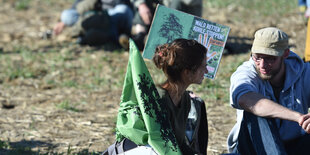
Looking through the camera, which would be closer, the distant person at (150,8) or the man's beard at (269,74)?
the man's beard at (269,74)

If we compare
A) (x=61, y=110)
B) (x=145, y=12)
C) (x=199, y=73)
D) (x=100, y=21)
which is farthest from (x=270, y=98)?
(x=100, y=21)

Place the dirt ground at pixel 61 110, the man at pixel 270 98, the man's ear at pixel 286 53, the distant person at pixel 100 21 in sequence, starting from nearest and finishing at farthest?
the man at pixel 270 98 → the man's ear at pixel 286 53 → the dirt ground at pixel 61 110 → the distant person at pixel 100 21

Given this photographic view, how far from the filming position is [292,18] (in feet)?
29.0

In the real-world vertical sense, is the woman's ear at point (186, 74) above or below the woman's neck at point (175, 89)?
above

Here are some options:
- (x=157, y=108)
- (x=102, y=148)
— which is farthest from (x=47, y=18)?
(x=157, y=108)

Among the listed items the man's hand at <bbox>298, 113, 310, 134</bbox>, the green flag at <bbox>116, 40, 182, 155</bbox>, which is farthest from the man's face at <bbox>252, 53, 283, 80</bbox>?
the green flag at <bbox>116, 40, 182, 155</bbox>

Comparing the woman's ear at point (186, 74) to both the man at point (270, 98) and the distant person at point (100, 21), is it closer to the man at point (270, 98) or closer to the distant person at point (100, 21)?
the man at point (270, 98)

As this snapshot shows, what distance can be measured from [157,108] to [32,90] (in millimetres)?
3906

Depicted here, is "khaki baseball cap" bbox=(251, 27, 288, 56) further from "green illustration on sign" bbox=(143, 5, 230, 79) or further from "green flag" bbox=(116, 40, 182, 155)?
"green flag" bbox=(116, 40, 182, 155)

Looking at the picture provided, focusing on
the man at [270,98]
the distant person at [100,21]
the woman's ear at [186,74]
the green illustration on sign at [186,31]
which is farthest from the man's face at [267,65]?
the distant person at [100,21]

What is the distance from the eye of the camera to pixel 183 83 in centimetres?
326

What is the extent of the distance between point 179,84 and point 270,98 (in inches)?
27.8

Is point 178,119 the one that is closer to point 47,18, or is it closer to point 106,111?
point 106,111

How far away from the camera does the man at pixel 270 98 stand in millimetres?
3262
